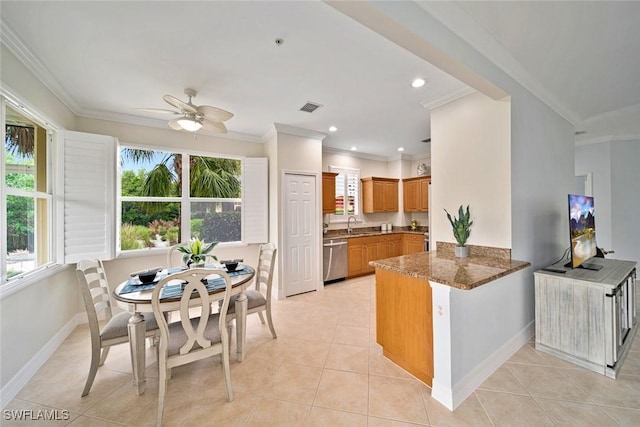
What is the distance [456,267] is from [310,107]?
8.31ft

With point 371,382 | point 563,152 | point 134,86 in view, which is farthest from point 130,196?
point 563,152

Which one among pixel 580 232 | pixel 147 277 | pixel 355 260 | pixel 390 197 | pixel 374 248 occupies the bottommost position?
pixel 355 260

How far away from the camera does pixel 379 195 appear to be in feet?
19.1

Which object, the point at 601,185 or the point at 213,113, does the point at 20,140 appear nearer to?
the point at 213,113

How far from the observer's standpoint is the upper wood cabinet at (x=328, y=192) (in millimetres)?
4910

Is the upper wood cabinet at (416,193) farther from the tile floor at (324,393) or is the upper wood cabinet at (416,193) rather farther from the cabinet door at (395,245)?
the tile floor at (324,393)

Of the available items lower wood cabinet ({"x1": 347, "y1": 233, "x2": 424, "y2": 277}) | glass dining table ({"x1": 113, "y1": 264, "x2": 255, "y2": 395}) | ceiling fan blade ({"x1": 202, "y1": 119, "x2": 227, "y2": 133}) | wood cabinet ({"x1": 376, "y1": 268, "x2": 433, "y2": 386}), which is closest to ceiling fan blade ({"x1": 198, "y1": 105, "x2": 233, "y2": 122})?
ceiling fan blade ({"x1": 202, "y1": 119, "x2": 227, "y2": 133})

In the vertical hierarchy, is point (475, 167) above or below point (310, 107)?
below

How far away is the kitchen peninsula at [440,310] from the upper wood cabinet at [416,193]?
329 centimetres

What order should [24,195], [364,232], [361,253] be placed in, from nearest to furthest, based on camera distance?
[24,195]
[361,253]
[364,232]

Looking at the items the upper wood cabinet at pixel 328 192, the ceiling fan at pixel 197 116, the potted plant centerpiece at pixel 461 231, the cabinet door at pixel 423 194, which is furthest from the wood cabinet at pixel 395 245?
the ceiling fan at pixel 197 116

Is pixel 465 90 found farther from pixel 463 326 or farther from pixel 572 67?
pixel 463 326

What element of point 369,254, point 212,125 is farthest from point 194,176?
point 369,254

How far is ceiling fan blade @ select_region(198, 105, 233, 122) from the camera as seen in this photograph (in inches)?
95.0
